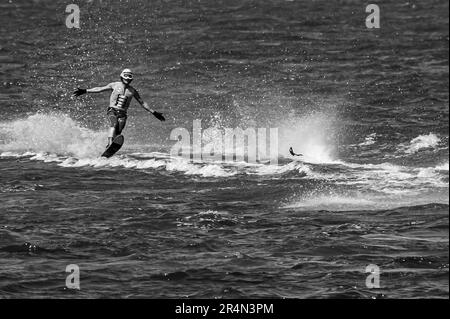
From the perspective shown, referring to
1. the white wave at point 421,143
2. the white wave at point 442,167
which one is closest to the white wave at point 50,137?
the white wave at point 421,143

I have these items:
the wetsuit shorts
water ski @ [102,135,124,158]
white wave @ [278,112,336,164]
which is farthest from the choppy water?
the wetsuit shorts

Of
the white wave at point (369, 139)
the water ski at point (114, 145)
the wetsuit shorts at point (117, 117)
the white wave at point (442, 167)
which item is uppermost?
the white wave at point (369, 139)

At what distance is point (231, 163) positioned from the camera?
4472cm

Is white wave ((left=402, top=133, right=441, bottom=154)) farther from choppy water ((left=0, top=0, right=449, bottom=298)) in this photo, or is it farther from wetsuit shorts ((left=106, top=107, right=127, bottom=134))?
wetsuit shorts ((left=106, top=107, right=127, bottom=134))

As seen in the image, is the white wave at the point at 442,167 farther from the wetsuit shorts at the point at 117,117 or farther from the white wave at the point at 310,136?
the wetsuit shorts at the point at 117,117

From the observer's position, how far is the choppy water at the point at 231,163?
31.7 meters

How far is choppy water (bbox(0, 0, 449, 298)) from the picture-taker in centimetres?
3173

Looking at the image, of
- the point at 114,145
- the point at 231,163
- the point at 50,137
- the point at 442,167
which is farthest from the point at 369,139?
the point at 114,145

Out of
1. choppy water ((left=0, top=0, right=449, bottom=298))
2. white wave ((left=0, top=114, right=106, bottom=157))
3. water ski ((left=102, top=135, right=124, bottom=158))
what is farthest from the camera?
white wave ((left=0, top=114, right=106, bottom=157))

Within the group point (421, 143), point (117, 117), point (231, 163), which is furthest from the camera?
point (421, 143)

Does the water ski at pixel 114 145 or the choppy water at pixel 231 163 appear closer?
the choppy water at pixel 231 163

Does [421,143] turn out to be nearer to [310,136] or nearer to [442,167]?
[442,167]

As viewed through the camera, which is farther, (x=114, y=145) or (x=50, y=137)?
(x=50, y=137)
